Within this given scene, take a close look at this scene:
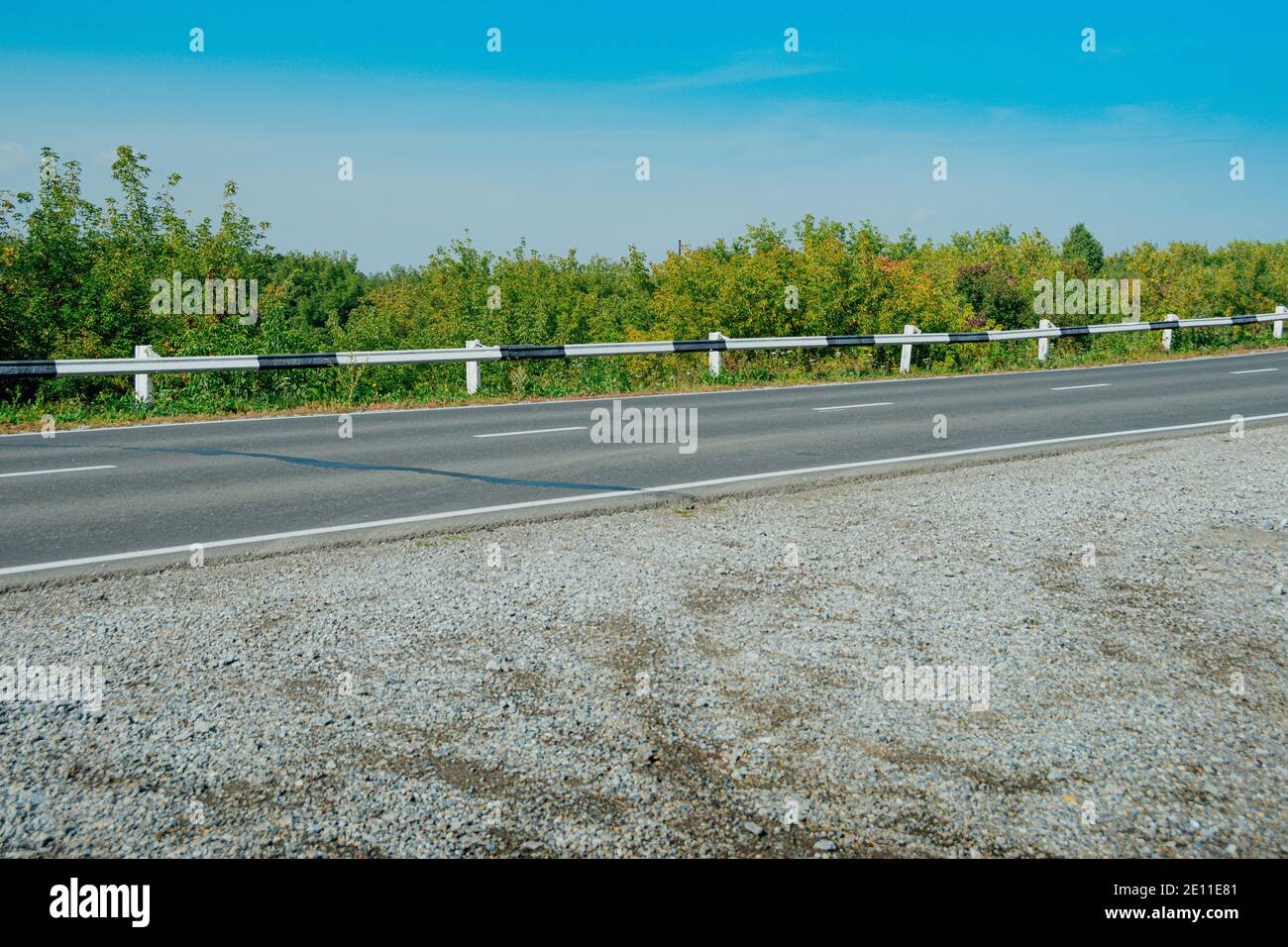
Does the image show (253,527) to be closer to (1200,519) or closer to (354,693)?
(354,693)

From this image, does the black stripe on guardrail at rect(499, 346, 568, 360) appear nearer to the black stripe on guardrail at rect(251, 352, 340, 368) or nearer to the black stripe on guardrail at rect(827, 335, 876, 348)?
the black stripe on guardrail at rect(251, 352, 340, 368)

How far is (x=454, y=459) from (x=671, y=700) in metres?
6.91

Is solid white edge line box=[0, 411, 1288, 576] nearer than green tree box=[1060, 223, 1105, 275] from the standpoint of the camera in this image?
Yes

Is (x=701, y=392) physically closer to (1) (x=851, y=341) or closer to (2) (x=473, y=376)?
(2) (x=473, y=376)

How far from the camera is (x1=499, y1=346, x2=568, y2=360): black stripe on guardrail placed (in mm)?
18016

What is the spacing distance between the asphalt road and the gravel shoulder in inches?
42.5

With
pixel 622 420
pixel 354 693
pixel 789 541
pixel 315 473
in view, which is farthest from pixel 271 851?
pixel 622 420

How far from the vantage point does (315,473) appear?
9.70 m

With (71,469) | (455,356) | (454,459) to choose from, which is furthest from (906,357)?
(71,469)

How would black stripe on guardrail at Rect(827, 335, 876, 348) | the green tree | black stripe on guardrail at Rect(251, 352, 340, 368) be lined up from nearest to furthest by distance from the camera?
1. black stripe on guardrail at Rect(251, 352, 340, 368)
2. black stripe on guardrail at Rect(827, 335, 876, 348)
3. the green tree

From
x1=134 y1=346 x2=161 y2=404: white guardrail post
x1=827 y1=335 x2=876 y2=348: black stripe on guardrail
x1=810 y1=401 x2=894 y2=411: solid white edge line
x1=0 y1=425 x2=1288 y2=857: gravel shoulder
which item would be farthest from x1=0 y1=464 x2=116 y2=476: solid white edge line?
x1=827 y1=335 x2=876 y2=348: black stripe on guardrail

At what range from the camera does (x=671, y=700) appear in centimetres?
423

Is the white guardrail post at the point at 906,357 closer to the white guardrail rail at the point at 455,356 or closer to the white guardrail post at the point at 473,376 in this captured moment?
the white guardrail rail at the point at 455,356
